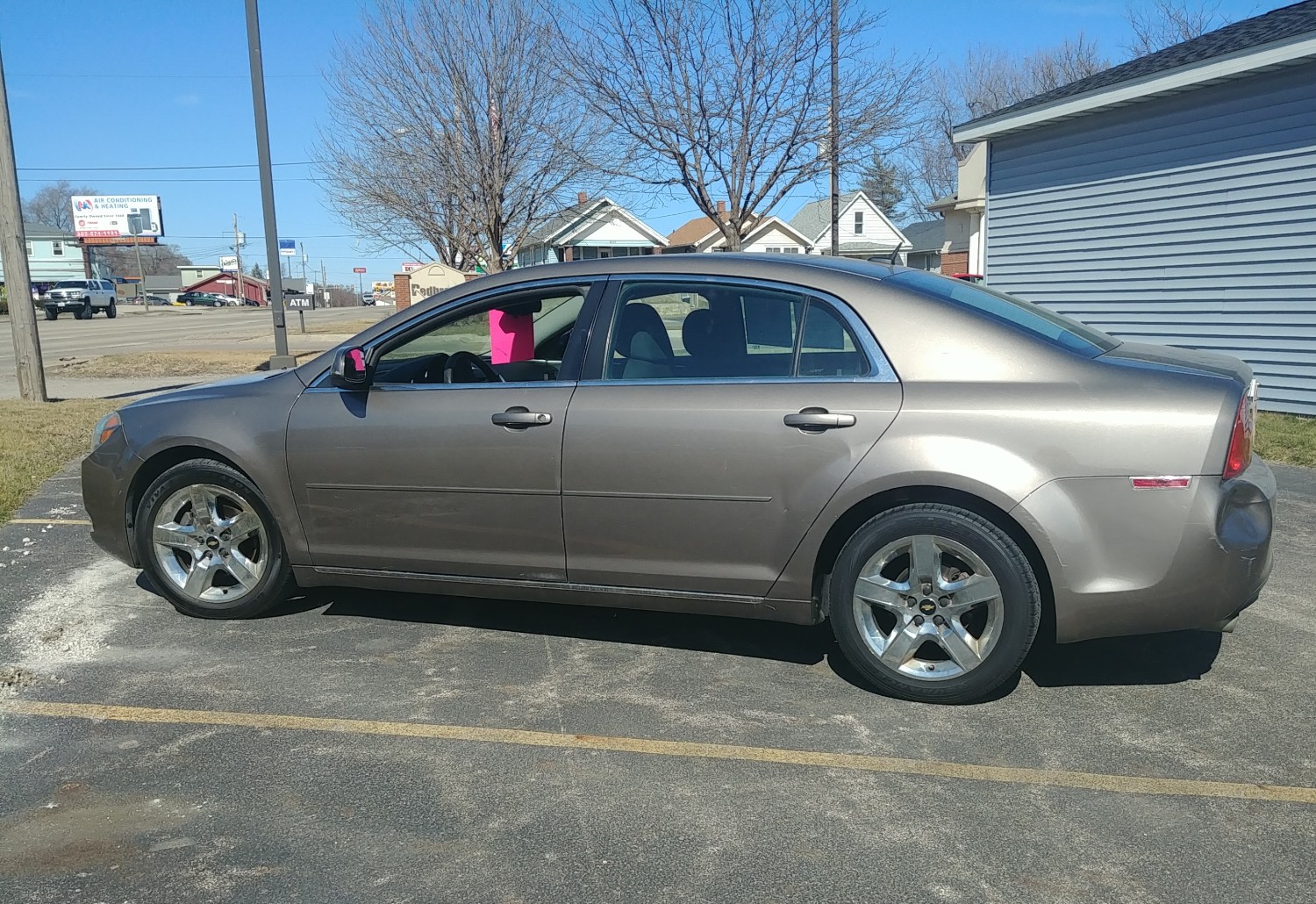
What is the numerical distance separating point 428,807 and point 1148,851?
203 centimetres

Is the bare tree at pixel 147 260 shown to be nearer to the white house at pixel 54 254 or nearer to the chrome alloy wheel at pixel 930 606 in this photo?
the white house at pixel 54 254

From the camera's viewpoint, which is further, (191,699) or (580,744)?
(191,699)

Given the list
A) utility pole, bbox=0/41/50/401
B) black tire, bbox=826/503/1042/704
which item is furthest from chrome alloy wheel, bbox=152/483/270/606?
utility pole, bbox=0/41/50/401

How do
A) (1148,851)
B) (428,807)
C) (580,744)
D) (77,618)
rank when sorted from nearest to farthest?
(1148,851), (428,807), (580,744), (77,618)

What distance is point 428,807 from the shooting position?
3.13 metres

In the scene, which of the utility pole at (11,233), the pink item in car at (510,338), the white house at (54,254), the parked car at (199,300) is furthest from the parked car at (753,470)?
the white house at (54,254)

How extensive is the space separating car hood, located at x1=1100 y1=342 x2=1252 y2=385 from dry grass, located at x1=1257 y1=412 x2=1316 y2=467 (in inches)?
196

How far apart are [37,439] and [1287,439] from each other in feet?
36.9

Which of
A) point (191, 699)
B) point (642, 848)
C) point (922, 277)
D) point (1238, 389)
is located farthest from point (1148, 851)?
point (191, 699)

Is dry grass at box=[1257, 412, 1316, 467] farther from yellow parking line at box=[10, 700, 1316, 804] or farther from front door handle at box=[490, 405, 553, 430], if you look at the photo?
front door handle at box=[490, 405, 553, 430]

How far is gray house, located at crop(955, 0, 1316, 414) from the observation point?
411 inches

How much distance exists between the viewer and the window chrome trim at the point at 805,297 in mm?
3828

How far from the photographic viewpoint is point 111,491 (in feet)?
15.8

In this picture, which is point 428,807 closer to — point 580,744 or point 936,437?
point 580,744
